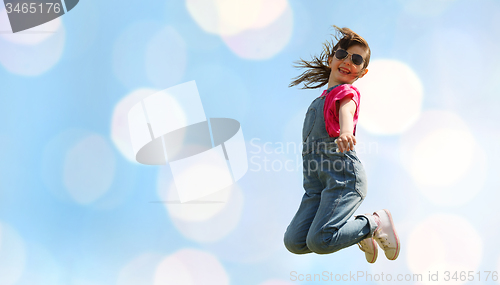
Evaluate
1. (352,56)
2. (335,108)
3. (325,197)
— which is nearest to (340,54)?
(352,56)

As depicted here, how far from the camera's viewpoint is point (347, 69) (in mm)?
3932

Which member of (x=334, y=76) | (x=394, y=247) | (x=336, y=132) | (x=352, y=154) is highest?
(x=334, y=76)

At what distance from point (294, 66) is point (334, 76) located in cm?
59

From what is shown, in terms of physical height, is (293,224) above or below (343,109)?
below

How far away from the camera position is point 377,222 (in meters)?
3.93

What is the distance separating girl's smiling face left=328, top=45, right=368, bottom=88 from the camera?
12.9 ft

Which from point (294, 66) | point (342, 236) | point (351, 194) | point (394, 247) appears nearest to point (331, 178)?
point (351, 194)

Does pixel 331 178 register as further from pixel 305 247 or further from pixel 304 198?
pixel 305 247

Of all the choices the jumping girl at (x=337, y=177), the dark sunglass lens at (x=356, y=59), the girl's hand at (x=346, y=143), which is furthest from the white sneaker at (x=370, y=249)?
the dark sunglass lens at (x=356, y=59)

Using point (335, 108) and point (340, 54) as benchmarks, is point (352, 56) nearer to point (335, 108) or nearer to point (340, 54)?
point (340, 54)

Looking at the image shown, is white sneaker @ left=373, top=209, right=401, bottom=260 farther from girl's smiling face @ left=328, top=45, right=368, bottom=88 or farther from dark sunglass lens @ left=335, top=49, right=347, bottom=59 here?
dark sunglass lens @ left=335, top=49, right=347, bottom=59

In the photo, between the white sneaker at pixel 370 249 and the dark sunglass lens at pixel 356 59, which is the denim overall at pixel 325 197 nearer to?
the white sneaker at pixel 370 249

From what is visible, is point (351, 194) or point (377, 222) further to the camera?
point (377, 222)

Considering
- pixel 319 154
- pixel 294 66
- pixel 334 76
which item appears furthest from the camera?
pixel 294 66
